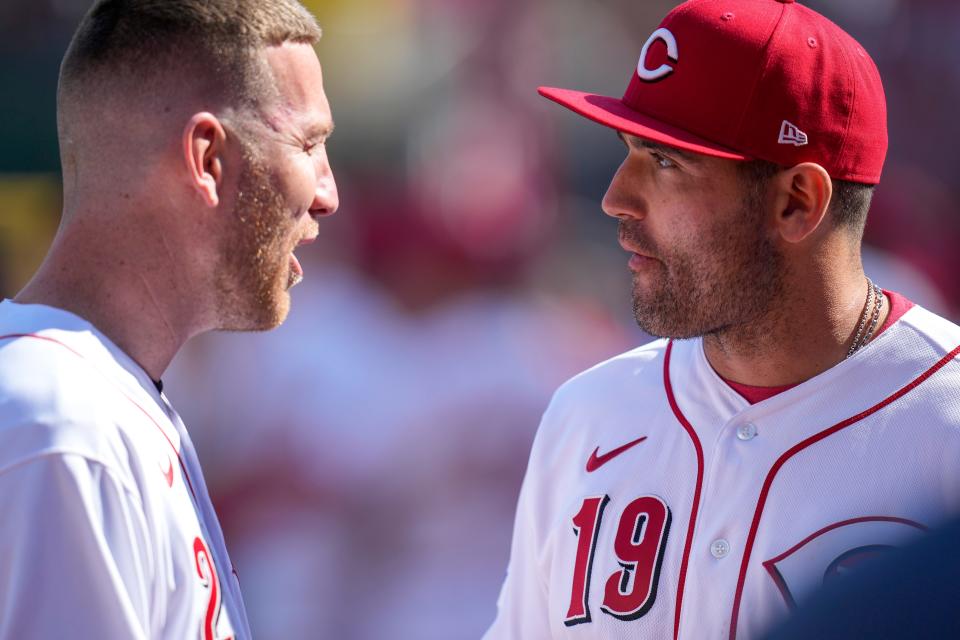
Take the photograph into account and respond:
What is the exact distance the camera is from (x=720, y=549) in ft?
6.35

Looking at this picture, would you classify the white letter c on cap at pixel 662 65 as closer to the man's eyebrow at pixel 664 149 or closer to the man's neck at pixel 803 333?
the man's eyebrow at pixel 664 149

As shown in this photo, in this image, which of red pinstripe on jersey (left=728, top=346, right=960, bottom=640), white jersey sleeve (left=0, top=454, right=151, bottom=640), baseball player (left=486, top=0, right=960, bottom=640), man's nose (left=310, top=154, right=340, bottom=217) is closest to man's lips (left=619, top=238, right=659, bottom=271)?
baseball player (left=486, top=0, right=960, bottom=640)

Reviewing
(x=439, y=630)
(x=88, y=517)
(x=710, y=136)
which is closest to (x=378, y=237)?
(x=439, y=630)

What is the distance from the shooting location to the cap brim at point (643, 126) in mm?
2049

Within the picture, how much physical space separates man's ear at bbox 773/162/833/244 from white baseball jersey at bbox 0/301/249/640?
3.67ft

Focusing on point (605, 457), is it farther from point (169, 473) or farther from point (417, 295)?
point (417, 295)

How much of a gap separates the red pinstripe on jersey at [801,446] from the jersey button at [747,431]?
0.23 ft

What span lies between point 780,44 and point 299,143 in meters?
0.85

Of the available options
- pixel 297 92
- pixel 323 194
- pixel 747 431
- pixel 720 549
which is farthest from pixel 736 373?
pixel 297 92

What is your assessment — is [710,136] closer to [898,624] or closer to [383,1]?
[898,624]

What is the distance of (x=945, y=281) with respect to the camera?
21.0 ft

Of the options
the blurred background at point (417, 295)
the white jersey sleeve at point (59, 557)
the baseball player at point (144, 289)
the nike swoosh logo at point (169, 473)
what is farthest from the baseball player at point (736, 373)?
the blurred background at point (417, 295)

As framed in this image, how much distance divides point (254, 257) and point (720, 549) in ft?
2.92

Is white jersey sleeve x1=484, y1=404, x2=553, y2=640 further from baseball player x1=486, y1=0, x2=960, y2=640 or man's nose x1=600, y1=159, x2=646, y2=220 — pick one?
man's nose x1=600, y1=159, x2=646, y2=220
